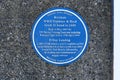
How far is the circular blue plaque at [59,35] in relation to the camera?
3002 mm

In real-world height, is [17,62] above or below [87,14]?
below

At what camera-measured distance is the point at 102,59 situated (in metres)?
3.02

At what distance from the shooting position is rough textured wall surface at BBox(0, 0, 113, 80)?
9.80 ft

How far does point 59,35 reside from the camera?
301cm

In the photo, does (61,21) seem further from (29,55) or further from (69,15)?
(29,55)

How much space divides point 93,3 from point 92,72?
1.74ft

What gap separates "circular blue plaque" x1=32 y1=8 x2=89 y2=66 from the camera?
3.00m

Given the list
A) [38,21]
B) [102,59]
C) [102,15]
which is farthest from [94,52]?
[38,21]

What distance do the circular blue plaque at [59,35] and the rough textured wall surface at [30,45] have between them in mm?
39

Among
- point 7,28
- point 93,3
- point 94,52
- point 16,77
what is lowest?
point 16,77

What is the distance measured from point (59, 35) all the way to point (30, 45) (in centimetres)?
24

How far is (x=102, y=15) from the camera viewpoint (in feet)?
9.85

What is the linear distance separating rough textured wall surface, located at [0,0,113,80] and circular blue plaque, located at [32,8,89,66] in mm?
39

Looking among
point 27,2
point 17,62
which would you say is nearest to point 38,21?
point 27,2
